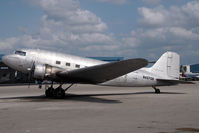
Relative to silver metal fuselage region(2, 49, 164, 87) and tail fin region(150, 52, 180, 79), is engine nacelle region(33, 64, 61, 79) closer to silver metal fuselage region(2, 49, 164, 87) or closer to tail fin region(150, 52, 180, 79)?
silver metal fuselage region(2, 49, 164, 87)

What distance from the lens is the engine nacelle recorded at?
14.0 metres

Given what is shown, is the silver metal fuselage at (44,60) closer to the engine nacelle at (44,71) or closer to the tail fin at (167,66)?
the engine nacelle at (44,71)

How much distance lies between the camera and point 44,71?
46.7 feet

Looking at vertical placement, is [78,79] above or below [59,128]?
above

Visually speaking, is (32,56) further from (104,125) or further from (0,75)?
(0,75)

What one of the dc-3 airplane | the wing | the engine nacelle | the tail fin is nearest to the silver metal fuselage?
the dc-3 airplane

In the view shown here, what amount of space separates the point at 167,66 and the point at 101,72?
739 cm

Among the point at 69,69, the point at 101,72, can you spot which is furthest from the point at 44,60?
the point at 101,72

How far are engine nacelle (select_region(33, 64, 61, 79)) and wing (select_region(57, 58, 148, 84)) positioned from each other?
38cm

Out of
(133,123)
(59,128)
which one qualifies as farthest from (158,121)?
(59,128)

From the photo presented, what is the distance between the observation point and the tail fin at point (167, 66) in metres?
19.0

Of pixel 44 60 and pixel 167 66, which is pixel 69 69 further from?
pixel 167 66

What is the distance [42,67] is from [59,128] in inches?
321

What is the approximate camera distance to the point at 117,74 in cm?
1497
